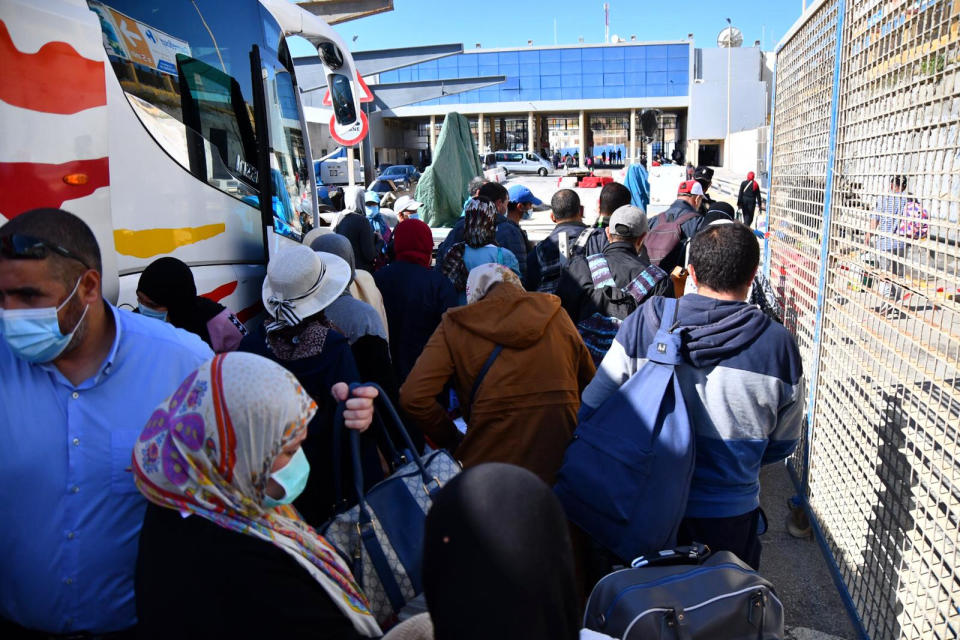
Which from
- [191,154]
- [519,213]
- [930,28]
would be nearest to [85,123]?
[191,154]

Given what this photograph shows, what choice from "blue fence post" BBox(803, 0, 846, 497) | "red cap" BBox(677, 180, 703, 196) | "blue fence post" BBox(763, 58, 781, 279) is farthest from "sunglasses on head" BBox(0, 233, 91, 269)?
"red cap" BBox(677, 180, 703, 196)

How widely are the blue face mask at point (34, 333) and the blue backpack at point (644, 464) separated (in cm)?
176

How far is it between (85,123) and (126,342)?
151 centimetres

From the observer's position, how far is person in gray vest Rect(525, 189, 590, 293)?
4.83m

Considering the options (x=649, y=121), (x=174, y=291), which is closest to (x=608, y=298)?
(x=174, y=291)

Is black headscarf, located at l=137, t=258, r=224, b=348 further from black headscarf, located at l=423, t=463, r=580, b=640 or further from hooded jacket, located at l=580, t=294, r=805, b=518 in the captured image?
black headscarf, located at l=423, t=463, r=580, b=640

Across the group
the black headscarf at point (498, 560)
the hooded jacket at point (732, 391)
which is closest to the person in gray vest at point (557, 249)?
the hooded jacket at point (732, 391)

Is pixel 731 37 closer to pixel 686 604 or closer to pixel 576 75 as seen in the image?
pixel 576 75

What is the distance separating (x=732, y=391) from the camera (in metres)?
2.33

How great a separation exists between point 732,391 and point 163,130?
3.34 meters

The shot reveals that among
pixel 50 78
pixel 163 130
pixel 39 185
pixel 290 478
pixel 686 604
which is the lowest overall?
pixel 686 604

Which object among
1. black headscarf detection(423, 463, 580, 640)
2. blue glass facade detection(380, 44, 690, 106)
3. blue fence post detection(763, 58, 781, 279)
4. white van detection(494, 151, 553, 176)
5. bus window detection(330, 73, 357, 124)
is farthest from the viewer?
blue glass facade detection(380, 44, 690, 106)

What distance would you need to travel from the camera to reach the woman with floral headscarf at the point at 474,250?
4809 mm

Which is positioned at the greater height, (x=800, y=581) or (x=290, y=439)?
(x=290, y=439)
